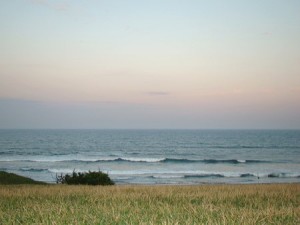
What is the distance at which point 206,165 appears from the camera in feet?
254

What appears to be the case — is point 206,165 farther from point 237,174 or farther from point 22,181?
point 22,181

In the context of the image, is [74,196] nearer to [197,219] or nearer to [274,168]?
[197,219]

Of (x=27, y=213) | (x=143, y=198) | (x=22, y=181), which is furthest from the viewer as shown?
(x=22, y=181)

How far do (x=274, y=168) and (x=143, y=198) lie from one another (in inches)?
2586

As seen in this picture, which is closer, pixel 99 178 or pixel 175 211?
pixel 175 211

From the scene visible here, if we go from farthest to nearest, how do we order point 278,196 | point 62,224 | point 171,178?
point 171,178 < point 278,196 < point 62,224

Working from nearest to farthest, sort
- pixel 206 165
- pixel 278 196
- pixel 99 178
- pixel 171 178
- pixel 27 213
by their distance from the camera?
pixel 27 213 → pixel 278 196 → pixel 99 178 → pixel 171 178 → pixel 206 165

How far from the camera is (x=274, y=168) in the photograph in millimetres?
70875

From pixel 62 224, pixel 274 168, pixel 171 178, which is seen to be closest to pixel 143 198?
pixel 62 224

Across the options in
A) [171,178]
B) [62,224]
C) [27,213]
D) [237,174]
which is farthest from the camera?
[237,174]

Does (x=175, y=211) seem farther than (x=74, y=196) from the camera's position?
No

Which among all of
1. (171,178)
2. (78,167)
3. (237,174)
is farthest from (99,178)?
(78,167)

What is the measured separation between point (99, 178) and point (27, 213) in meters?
21.2

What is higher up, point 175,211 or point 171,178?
point 175,211
